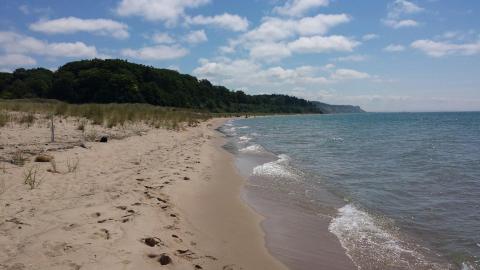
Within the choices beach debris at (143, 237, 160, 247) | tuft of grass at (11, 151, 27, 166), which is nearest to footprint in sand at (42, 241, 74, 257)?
beach debris at (143, 237, 160, 247)

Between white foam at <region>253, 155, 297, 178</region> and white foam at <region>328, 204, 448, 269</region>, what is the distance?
445 cm

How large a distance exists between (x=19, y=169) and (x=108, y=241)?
450 centimetres

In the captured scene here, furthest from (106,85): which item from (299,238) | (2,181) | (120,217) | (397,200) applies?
(299,238)

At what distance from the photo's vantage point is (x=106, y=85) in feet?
220

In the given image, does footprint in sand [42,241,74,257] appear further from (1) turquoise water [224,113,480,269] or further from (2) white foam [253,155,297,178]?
(2) white foam [253,155,297,178]

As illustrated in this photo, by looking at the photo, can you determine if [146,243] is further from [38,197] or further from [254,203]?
[254,203]

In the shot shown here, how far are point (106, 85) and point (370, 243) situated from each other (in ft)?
218

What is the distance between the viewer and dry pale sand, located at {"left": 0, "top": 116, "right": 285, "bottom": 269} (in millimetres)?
4266

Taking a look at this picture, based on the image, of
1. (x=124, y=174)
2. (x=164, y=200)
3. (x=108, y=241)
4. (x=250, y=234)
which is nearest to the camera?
(x=108, y=241)

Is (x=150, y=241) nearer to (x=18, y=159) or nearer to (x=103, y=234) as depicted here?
(x=103, y=234)

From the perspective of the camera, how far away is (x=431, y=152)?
1894 centimetres

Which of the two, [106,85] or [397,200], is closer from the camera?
[397,200]

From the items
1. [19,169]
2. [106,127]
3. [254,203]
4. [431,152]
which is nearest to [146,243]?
[254,203]

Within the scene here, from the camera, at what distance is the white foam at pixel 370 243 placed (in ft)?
17.4
